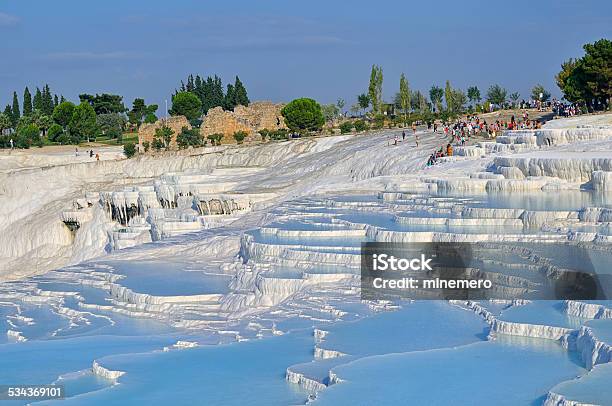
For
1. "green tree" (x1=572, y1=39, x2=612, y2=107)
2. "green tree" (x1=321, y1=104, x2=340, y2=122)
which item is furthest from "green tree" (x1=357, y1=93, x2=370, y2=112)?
"green tree" (x1=572, y1=39, x2=612, y2=107)

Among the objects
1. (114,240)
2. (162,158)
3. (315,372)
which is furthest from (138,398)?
(162,158)

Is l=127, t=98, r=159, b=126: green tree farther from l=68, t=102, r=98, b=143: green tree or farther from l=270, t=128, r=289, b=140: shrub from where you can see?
l=270, t=128, r=289, b=140: shrub

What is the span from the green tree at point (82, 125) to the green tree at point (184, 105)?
163 inches

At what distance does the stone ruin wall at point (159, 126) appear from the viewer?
1464 inches

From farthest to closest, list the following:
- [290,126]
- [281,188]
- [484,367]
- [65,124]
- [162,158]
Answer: [65,124]
[290,126]
[162,158]
[281,188]
[484,367]

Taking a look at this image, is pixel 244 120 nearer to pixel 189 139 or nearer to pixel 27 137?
pixel 189 139

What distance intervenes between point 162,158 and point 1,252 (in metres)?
5.81

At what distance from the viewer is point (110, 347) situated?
1030 cm

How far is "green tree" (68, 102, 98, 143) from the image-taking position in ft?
142

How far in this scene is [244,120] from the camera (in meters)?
38.0

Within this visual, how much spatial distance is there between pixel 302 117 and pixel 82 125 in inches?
455

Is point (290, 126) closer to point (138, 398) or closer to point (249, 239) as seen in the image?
point (249, 239)

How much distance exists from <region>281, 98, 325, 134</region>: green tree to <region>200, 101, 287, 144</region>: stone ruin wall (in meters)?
1.30

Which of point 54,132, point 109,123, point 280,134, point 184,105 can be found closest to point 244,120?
point 280,134
